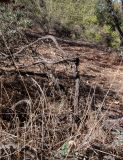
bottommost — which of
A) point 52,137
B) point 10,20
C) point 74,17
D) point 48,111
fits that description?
point 52,137

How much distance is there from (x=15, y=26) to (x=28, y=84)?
741mm

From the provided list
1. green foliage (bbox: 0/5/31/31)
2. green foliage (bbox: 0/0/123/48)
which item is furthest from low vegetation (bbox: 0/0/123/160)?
green foliage (bbox: 0/0/123/48)

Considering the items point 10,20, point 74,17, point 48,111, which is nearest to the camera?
point 48,111

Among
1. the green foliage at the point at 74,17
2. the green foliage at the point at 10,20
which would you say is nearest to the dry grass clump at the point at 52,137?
the green foliage at the point at 10,20

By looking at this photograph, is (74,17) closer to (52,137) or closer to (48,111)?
(48,111)

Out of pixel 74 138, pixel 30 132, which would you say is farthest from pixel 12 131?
pixel 74 138

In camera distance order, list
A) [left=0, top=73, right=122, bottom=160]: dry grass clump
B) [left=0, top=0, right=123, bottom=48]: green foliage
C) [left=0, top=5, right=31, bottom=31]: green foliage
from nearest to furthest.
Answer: [left=0, top=73, right=122, bottom=160]: dry grass clump → [left=0, top=5, right=31, bottom=31]: green foliage → [left=0, top=0, right=123, bottom=48]: green foliage

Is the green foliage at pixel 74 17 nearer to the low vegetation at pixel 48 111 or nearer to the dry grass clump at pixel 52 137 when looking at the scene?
the low vegetation at pixel 48 111

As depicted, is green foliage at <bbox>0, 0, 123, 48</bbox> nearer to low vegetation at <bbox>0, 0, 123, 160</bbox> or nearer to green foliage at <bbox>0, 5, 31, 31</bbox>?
green foliage at <bbox>0, 5, 31, 31</bbox>

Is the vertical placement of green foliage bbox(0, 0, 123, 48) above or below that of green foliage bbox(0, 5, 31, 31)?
below

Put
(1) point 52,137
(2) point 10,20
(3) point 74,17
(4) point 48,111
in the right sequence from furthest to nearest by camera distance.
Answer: (3) point 74,17
(2) point 10,20
(4) point 48,111
(1) point 52,137

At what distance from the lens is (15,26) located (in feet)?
16.5

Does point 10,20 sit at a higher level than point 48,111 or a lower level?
higher

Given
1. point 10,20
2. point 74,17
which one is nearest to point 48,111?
point 10,20
